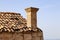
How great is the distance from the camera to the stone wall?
9566 millimetres

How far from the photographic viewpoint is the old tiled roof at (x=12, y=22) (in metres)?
9.91

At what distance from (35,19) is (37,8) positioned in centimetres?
63

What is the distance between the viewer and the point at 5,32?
9.60 metres

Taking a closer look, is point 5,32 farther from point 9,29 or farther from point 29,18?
point 29,18

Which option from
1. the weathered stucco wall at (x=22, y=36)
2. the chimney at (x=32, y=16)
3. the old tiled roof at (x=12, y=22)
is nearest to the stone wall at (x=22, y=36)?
the weathered stucco wall at (x=22, y=36)

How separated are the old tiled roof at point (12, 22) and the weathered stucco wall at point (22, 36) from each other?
0.73 feet

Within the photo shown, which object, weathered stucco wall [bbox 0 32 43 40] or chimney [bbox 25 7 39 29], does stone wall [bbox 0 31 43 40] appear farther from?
chimney [bbox 25 7 39 29]

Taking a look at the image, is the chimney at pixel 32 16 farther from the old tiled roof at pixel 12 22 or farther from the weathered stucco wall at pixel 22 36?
the weathered stucco wall at pixel 22 36

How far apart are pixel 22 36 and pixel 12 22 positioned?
1448mm

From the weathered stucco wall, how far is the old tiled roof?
22 centimetres

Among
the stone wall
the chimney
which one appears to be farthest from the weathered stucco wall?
the chimney

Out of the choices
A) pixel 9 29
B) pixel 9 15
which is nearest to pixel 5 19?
pixel 9 15

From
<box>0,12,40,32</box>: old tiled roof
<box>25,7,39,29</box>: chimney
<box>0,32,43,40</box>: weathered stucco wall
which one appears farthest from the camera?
<box>25,7,39,29</box>: chimney

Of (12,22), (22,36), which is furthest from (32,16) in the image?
(12,22)
